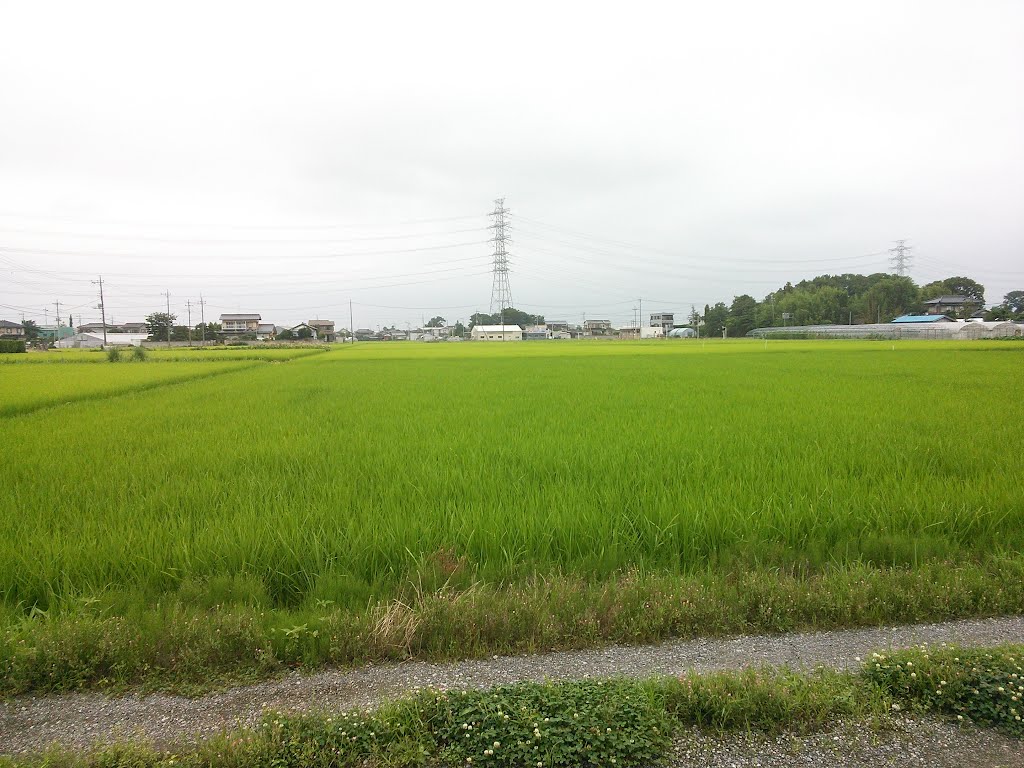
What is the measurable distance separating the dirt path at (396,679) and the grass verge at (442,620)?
79mm

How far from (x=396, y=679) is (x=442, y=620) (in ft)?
1.27

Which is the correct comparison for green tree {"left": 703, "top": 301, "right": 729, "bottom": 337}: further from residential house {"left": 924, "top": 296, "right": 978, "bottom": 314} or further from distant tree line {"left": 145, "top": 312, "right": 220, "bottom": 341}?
distant tree line {"left": 145, "top": 312, "right": 220, "bottom": 341}

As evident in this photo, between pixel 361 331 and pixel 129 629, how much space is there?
13636 cm

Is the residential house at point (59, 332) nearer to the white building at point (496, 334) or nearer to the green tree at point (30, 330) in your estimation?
the green tree at point (30, 330)

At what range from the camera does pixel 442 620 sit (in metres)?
2.57

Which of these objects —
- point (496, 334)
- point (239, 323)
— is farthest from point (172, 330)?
point (496, 334)

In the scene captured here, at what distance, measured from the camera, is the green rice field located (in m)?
3.13

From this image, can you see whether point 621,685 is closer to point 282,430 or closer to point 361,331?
point 282,430

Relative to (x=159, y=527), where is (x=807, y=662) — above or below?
below

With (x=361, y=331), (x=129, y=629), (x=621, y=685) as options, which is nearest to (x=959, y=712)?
(x=621, y=685)

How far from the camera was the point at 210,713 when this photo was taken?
2041 millimetres

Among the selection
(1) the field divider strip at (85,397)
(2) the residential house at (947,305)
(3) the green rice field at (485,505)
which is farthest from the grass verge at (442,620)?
(2) the residential house at (947,305)

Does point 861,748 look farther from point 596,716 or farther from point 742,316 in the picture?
point 742,316

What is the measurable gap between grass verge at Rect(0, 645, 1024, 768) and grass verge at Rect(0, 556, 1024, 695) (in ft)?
1.41
